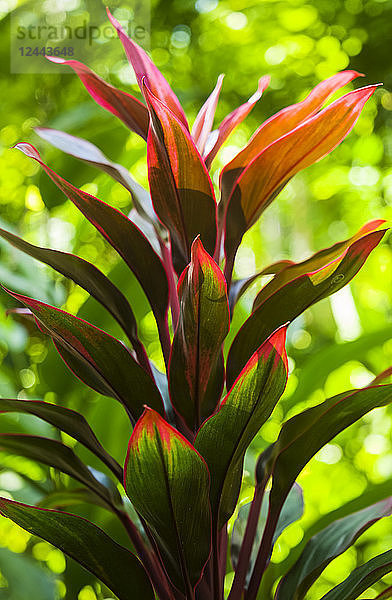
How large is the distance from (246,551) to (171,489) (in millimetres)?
179

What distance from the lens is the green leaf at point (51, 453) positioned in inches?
20.8

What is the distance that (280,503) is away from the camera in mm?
527

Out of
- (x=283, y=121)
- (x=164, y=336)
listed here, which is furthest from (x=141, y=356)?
(x=283, y=121)

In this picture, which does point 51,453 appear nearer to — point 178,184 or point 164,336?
point 164,336

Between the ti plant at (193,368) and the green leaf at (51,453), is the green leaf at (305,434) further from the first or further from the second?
the green leaf at (51,453)

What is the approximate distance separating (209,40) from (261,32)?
6.8 inches

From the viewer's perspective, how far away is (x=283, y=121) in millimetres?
534

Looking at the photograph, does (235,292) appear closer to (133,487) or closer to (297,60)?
(133,487)

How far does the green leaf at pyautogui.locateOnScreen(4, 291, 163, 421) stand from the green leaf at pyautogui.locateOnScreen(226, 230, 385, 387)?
0.08 m

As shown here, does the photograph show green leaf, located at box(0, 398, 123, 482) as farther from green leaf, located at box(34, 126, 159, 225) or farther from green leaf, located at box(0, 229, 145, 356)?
green leaf, located at box(34, 126, 159, 225)

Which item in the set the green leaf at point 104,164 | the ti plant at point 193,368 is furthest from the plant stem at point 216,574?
the green leaf at point 104,164

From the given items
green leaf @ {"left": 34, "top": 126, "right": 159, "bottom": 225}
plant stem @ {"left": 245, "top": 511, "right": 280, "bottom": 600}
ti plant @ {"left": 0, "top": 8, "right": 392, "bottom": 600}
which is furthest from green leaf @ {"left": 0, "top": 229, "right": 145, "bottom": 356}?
plant stem @ {"left": 245, "top": 511, "right": 280, "bottom": 600}

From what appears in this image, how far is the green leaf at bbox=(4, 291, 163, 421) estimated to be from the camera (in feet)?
1.47

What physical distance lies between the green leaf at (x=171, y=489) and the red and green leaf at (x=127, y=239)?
170mm
